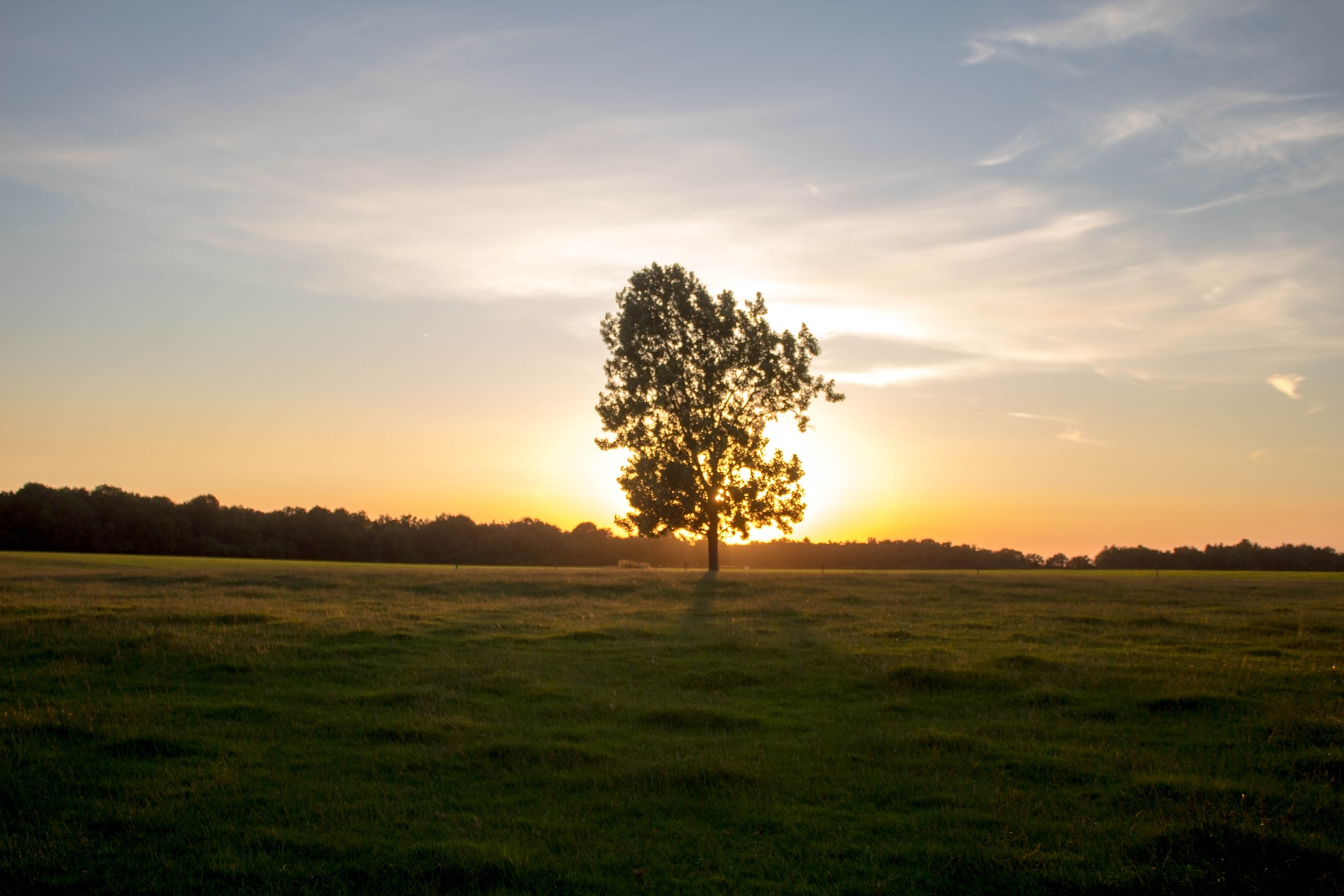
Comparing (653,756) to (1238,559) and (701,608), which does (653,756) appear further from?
(1238,559)

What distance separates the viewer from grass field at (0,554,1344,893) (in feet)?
29.7

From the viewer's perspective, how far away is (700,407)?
49531 millimetres

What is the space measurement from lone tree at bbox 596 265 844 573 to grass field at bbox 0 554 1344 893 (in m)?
22.1

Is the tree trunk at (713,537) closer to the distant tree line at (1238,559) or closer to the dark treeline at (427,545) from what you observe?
the dark treeline at (427,545)

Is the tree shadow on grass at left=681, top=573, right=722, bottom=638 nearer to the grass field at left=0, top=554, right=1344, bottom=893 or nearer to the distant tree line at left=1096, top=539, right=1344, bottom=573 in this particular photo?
the grass field at left=0, top=554, right=1344, bottom=893

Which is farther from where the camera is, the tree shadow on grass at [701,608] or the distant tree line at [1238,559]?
the distant tree line at [1238,559]

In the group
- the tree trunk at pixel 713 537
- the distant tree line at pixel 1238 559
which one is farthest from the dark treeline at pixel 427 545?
the tree trunk at pixel 713 537

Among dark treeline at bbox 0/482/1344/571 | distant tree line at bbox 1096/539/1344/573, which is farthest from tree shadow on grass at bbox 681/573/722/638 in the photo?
distant tree line at bbox 1096/539/1344/573

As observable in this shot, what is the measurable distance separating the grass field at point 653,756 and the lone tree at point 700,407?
870 inches

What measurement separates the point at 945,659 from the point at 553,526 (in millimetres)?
95941

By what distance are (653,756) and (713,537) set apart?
3772cm

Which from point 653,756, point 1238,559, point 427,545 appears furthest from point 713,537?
point 1238,559

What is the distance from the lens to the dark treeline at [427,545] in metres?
82.4

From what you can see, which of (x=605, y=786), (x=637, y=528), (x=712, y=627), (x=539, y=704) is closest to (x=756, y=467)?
(x=637, y=528)
